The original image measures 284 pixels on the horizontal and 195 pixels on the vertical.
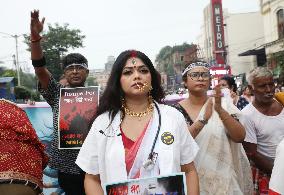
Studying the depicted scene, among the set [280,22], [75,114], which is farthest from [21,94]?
[280,22]

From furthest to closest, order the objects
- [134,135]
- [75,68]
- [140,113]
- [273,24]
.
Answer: [273,24]
[75,68]
[140,113]
[134,135]

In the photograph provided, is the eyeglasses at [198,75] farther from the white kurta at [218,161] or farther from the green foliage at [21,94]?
the green foliage at [21,94]

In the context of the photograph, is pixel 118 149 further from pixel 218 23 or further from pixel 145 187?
pixel 218 23

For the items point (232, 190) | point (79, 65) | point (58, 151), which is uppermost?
point (79, 65)

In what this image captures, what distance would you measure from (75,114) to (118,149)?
142 centimetres

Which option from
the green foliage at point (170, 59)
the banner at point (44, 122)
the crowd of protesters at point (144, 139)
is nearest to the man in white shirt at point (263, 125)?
the crowd of protesters at point (144, 139)

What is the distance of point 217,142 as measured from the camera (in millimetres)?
3176

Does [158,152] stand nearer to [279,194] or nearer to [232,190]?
[279,194]

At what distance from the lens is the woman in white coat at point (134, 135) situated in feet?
A: 7.27

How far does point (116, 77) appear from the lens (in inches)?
99.4

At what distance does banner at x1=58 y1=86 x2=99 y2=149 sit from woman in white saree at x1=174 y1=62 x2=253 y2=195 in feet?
2.73

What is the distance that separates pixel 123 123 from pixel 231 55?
177ft

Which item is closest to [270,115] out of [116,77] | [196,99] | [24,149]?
[196,99]

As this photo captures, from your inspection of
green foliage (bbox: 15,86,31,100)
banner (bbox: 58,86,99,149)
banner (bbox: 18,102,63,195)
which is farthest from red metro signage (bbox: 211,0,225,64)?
banner (bbox: 58,86,99,149)
